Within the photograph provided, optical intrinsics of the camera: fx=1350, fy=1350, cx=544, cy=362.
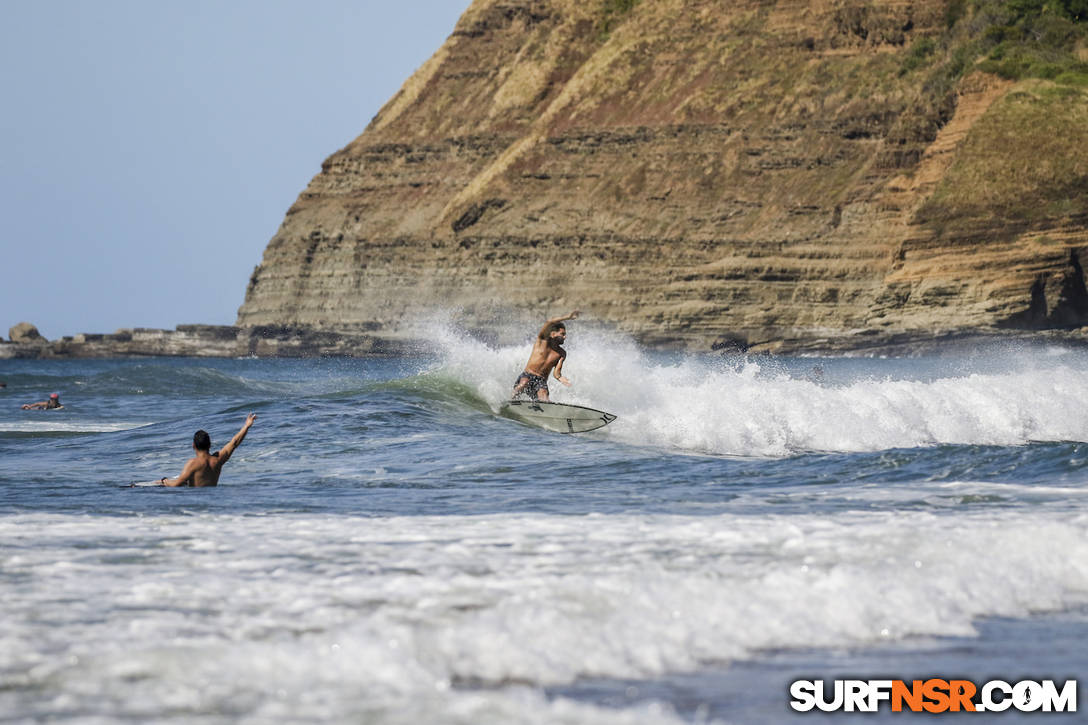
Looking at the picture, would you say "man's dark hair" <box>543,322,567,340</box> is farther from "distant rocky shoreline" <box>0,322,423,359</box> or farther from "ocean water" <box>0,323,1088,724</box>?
"distant rocky shoreline" <box>0,322,423,359</box>

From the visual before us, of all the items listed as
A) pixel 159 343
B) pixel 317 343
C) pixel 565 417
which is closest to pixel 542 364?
pixel 565 417

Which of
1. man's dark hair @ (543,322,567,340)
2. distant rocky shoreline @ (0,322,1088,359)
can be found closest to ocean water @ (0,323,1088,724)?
man's dark hair @ (543,322,567,340)

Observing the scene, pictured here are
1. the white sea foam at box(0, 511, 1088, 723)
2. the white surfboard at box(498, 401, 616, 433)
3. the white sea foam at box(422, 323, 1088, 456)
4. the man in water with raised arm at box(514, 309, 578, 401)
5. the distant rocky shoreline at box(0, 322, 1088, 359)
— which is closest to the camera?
the white sea foam at box(0, 511, 1088, 723)

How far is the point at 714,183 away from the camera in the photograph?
3620 inches

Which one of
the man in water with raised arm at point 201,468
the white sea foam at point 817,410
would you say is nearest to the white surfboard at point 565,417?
the white sea foam at point 817,410

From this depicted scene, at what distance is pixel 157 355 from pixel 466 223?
3391 cm

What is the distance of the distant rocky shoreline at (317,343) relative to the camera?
7494 cm

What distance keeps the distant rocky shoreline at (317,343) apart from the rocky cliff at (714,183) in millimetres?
512

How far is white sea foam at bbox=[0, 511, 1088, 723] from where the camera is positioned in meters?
5.40

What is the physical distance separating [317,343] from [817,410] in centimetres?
9020

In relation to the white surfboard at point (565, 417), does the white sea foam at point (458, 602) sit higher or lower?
lower

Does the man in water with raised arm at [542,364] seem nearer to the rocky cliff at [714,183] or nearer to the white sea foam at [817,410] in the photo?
the white sea foam at [817,410]

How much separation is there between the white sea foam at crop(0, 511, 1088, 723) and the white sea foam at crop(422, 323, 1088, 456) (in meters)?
8.31

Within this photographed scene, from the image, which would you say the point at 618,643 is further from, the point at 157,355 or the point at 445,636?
the point at 157,355
